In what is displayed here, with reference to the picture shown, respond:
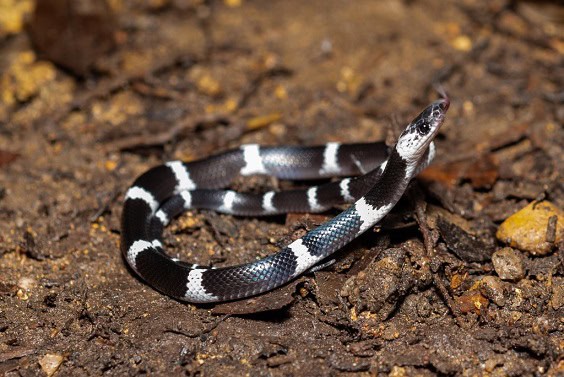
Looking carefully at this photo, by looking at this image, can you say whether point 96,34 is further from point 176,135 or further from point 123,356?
point 123,356

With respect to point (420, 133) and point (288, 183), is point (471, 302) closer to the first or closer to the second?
point (420, 133)

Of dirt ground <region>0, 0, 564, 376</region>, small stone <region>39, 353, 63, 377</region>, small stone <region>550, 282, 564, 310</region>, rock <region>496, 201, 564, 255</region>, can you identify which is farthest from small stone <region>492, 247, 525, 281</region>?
small stone <region>39, 353, 63, 377</region>

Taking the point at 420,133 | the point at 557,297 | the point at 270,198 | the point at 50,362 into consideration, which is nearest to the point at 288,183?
the point at 270,198

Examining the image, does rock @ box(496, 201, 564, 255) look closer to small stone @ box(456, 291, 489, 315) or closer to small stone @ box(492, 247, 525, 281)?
small stone @ box(492, 247, 525, 281)

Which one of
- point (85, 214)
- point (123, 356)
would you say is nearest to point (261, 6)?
point (85, 214)

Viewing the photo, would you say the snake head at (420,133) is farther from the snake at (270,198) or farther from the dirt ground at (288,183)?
the dirt ground at (288,183)

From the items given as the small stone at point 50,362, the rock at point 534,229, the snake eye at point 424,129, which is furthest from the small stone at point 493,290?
the small stone at point 50,362
